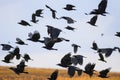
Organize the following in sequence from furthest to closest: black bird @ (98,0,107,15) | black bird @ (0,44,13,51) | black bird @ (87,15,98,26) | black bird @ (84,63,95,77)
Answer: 1. black bird @ (0,44,13,51)
2. black bird @ (87,15,98,26)
3. black bird @ (84,63,95,77)
4. black bird @ (98,0,107,15)

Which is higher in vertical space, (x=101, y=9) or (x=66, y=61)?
(x=101, y=9)

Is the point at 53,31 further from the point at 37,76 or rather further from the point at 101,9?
the point at 37,76

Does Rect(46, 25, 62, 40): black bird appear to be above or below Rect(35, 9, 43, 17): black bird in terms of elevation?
below

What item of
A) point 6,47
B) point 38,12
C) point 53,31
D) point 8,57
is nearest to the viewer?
point 53,31

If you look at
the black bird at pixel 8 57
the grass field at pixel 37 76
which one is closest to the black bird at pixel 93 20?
the black bird at pixel 8 57

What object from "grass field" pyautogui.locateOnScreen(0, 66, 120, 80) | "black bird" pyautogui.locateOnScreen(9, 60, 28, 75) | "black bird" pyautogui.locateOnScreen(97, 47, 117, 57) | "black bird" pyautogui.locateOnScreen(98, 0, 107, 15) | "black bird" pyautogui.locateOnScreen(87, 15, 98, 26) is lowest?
"black bird" pyautogui.locateOnScreen(9, 60, 28, 75)

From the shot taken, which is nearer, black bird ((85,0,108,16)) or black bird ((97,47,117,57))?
black bird ((85,0,108,16))

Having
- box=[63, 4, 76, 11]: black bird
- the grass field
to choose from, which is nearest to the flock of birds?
box=[63, 4, 76, 11]: black bird

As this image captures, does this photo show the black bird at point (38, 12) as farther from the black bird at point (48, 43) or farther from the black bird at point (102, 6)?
the black bird at point (102, 6)

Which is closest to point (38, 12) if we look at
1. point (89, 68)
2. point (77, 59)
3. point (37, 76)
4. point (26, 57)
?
point (26, 57)

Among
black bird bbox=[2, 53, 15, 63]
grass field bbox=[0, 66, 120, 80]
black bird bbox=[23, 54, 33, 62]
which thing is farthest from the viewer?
grass field bbox=[0, 66, 120, 80]

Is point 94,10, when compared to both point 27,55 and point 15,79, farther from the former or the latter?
point 15,79

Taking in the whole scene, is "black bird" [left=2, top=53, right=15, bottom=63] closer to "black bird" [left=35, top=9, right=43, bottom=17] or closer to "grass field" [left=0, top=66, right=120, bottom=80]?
"black bird" [left=35, top=9, right=43, bottom=17]

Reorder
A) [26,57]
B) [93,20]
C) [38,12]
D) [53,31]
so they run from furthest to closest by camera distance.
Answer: [38,12] < [26,57] < [93,20] < [53,31]
